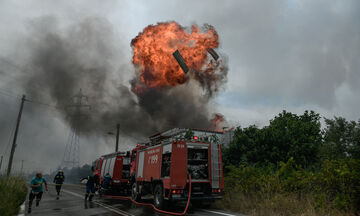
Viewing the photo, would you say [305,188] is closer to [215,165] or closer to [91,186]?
[215,165]

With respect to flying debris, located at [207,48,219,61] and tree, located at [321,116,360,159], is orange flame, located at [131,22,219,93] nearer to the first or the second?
flying debris, located at [207,48,219,61]

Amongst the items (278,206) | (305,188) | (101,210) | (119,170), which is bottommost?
(101,210)

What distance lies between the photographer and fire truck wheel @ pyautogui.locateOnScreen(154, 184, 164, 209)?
30.8 ft

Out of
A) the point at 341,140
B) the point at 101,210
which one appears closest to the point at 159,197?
the point at 101,210

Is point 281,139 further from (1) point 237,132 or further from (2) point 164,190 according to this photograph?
(2) point 164,190

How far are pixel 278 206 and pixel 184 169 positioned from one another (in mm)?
3664

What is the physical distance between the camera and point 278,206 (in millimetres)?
8039

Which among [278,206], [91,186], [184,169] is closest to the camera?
[278,206]

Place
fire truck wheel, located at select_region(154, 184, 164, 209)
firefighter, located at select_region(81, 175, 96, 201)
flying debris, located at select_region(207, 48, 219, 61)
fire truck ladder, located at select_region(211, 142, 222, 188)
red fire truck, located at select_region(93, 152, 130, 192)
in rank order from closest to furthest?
fire truck wheel, located at select_region(154, 184, 164, 209) < fire truck ladder, located at select_region(211, 142, 222, 188) < firefighter, located at select_region(81, 175, 96, 201) < red fire truck, located at select_region(93, 152, 130, 192) < flying debris, located at select_region(207, 48, 219, 61)

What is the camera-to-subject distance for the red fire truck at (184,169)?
30.2 feet

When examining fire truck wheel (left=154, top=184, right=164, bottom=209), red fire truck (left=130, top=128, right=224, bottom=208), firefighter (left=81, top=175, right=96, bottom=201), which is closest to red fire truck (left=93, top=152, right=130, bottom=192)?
firefighter (left=81, top=175, right=96, bottom=201)

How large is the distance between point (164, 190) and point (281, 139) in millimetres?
13293

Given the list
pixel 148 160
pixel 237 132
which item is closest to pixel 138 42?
pixel 237 132

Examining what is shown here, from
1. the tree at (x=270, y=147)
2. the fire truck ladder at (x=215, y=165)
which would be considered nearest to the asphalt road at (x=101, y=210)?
the fire truck ladder at (x=215, y=165)
